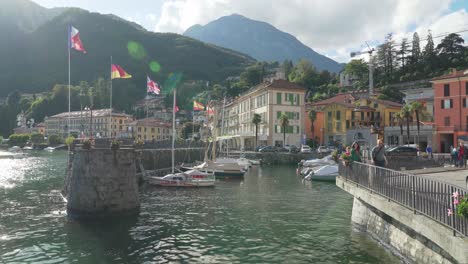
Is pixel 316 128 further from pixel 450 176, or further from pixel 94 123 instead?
pixel 94 123

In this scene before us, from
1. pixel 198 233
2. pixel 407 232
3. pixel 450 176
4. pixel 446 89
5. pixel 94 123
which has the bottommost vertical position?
pixel 198 233

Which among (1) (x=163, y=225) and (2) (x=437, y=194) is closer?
(2) (x=437, y=194)

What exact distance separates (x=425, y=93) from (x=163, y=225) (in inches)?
3608

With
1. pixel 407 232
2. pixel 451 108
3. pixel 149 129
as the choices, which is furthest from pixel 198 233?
pixel 149 129

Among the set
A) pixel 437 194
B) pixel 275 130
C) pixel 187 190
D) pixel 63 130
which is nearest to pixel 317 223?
pixel 437 194

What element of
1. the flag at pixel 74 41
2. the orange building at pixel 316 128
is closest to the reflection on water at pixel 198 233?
the flag at pixel 74 41

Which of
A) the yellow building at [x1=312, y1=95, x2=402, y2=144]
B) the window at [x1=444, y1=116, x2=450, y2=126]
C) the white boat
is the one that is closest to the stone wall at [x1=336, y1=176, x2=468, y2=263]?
the white boat

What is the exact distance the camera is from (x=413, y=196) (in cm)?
1221

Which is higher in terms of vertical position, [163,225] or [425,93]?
[425,93]

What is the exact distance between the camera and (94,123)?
537 ft

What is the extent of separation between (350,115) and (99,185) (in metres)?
73.0

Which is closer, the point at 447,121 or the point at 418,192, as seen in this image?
the point at 418,192

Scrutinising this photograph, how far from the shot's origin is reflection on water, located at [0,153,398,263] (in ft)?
53.3

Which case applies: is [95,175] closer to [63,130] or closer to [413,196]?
[413,196]
